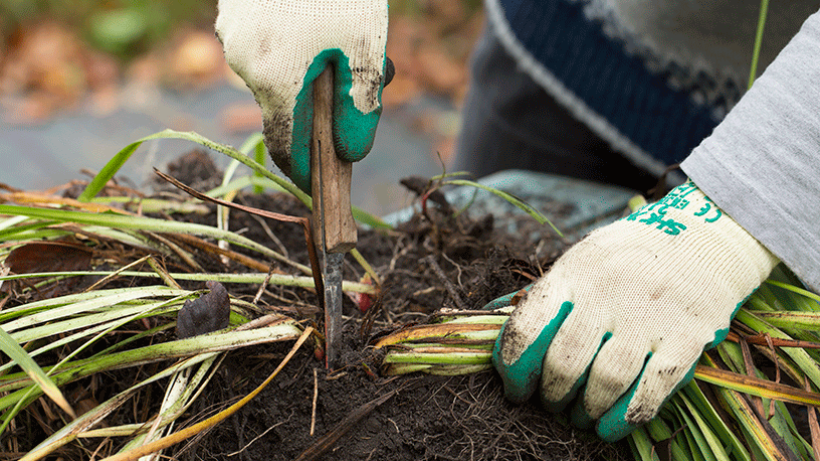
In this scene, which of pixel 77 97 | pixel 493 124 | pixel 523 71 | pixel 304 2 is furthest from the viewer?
pixel 77 97

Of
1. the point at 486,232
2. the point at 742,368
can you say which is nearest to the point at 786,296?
the point at 742,368

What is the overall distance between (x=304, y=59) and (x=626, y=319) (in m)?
0.61

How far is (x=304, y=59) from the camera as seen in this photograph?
70 centimetres

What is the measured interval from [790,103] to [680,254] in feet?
0.96

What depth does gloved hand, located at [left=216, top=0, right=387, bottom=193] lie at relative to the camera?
703 millimetres

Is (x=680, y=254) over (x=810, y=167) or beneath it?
beneath

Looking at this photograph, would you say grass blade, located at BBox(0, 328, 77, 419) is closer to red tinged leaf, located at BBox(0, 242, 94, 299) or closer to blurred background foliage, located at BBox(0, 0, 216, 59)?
red tinged leaf, located at BBox(0, 242, 94, 299)

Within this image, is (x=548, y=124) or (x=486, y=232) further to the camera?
(x=548, y=124)

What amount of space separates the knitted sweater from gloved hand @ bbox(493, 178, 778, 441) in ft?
0.25

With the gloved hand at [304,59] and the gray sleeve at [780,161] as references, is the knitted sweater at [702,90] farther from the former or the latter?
the gloved hand at [304,59]

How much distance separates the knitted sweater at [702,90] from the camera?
32.0 inches

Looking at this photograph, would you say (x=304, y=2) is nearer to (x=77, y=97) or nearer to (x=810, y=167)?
(x=810, y=167)

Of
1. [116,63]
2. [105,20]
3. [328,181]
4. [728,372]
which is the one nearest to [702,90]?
[728,372]

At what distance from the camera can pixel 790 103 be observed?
0.82 meters
